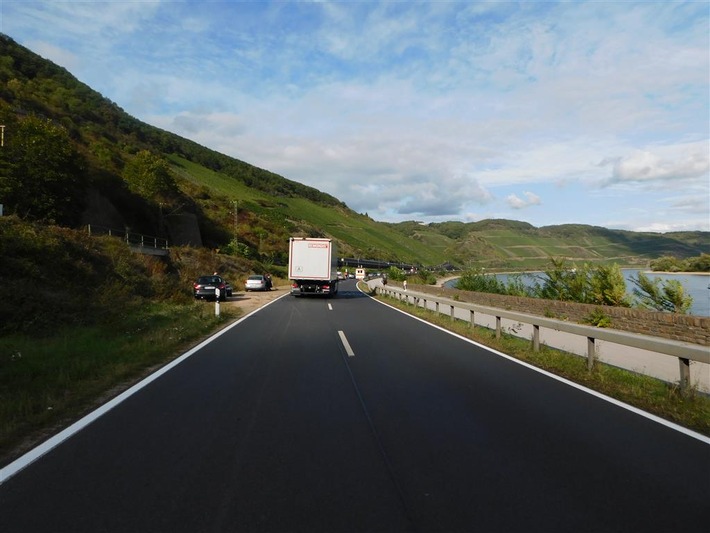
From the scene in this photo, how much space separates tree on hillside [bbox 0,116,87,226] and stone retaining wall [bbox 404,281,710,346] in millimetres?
26222

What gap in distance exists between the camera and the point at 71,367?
8836 mm

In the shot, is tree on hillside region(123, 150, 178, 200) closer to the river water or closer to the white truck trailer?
the white truck trailer

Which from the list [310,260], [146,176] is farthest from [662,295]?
[146,176]

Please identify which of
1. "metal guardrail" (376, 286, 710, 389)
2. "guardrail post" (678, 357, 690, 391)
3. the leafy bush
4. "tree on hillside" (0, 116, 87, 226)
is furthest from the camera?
"tree on hillside" (0, 116, 87, 226)

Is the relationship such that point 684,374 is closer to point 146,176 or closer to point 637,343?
point 637,343

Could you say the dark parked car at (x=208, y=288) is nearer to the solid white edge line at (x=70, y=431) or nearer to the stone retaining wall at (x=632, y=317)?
the stone retaining wall at (x=632, y=317)

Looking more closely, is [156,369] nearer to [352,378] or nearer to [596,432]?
[352,378]

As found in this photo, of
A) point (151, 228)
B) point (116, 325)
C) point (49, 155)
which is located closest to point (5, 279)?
point (116, 325)

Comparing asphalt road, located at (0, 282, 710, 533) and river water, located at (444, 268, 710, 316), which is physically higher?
river water, located at (444, 268, 710, 316)

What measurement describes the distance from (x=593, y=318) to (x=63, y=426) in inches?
541

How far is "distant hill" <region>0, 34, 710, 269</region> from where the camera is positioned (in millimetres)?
47875

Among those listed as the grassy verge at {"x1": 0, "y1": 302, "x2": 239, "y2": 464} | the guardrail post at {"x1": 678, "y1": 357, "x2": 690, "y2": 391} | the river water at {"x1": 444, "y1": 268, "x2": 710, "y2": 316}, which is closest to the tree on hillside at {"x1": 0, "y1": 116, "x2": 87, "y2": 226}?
the grassy verge at {"x1": 0, "y1": 302, "x2": 239, "y2": 464}

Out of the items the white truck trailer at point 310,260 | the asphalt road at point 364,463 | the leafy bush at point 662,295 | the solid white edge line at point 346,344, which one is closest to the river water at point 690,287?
the leafy bush at point 662,295

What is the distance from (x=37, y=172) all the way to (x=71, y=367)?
91.6 feet
